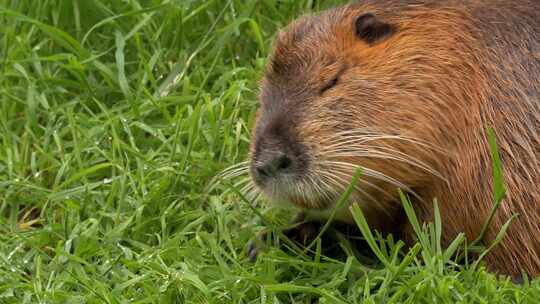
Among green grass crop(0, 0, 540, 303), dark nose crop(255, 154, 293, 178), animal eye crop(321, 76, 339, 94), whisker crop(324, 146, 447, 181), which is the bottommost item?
green grass crop(0, 0, 540, 303)

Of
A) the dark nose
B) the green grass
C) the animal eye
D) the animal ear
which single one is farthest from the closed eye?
the green grass

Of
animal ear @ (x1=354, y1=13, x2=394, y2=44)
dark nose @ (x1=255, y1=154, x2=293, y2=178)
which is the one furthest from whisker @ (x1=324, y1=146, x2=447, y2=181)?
animal ear @ (x1=354, y1=13, x2=394, y2=44)

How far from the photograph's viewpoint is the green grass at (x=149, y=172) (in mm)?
4039

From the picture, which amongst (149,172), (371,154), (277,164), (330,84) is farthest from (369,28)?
(149,172)

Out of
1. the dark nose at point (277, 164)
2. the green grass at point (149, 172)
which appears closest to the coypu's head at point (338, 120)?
the dark nose at point (277, 164)

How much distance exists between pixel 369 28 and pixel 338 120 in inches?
12.2

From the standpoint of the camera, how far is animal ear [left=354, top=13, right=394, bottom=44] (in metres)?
4.23

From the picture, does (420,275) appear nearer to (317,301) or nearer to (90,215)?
(317,301)

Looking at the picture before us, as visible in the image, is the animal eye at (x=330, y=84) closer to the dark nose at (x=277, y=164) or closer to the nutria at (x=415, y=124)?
the nutria at (x=415, y=124)

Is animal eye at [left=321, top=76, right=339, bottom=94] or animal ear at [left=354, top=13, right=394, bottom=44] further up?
animal ear at [left=354, top=13, right=394, bottom=44]

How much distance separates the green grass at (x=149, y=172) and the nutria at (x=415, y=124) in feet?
0.43

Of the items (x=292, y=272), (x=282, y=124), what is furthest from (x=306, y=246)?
(x=282, y=124)

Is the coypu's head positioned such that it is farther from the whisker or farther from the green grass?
the green grass

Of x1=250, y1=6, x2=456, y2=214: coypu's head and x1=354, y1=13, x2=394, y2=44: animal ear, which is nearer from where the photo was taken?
x1=250, y1=6, x2=456, y2=214: coypu's head
